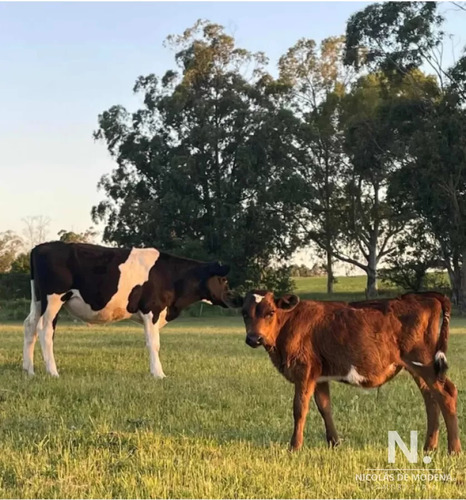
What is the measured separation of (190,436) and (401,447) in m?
1.94

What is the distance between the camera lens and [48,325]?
12.1 meters

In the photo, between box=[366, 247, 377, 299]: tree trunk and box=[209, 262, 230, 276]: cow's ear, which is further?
box=[366, 247, 377, 299]: tree trunk

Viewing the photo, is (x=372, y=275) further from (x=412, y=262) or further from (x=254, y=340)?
(x=254, y=340)

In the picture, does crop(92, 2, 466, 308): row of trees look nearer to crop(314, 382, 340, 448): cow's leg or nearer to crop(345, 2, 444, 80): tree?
crop(345, 2, 444, 80): tree

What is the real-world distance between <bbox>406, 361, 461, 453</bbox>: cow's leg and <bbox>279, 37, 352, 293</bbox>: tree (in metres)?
41.6

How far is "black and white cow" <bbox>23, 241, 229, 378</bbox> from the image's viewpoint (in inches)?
482

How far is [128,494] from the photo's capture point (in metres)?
4.96

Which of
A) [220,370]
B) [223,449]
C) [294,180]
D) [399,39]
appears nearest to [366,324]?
[223,449]

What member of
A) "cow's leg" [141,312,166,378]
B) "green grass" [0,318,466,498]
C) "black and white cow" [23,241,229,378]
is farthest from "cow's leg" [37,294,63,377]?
"cow's leg" [141,312,166,378]

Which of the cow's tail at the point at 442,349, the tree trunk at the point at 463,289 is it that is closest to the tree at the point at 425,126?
the tree trunk at the point at 463,289

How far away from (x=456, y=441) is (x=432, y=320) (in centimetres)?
107
